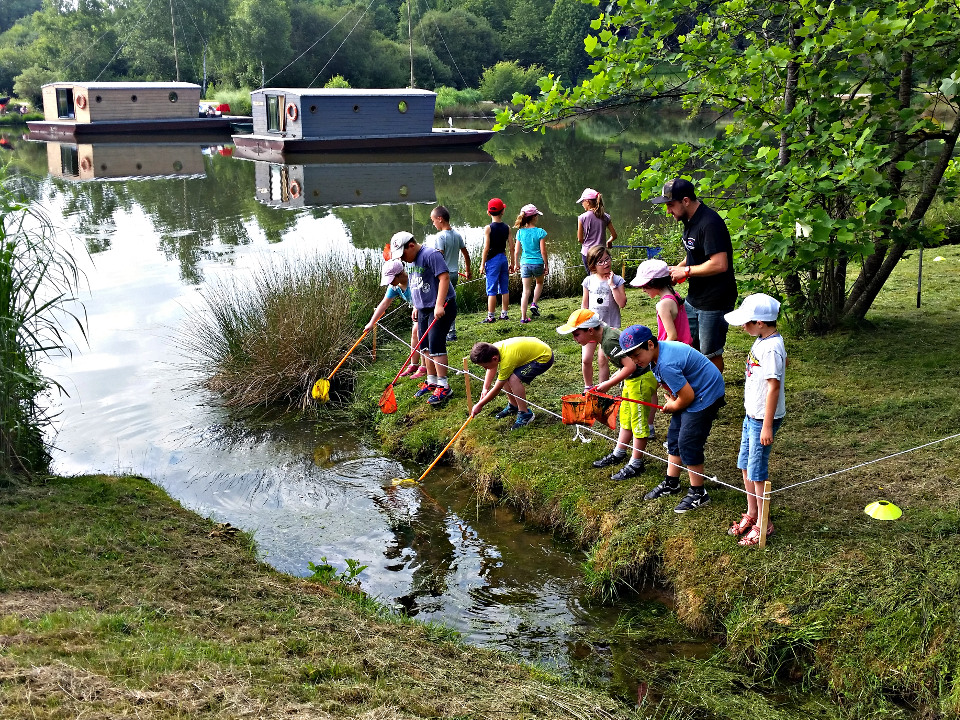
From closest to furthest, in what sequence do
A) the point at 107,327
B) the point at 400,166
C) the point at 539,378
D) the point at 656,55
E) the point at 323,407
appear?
the point at 656,55 < the point at 539,378 < the point at 323,407 < the point at 107,327 < the point at 400,166

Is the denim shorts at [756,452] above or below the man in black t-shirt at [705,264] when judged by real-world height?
below

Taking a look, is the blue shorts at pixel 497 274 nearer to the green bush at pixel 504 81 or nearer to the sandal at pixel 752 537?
the sandal at pixel 752 537

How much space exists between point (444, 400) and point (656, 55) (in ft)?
12.8

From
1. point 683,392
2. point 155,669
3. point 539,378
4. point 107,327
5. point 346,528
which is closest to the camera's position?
point 155,669

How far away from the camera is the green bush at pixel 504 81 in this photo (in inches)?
2231

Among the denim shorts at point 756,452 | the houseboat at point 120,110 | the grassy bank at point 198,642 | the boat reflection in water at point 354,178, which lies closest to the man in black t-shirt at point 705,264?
the denim shorts at point 756,452

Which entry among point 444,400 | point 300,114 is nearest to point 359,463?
point 444,400

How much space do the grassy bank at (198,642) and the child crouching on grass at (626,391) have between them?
6.92 feet

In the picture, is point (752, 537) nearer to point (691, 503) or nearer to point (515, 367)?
point (691, 503)

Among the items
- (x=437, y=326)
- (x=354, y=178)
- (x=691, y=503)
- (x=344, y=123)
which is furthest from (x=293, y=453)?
(x=344, y=123)

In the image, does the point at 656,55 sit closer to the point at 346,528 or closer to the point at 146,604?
the point at 346,528

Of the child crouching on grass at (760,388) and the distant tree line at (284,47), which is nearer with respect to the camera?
the child crouching on grass at (760,388)

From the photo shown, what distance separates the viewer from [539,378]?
8773 mm

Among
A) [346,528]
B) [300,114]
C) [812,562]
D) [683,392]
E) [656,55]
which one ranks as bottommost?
[346,528]
